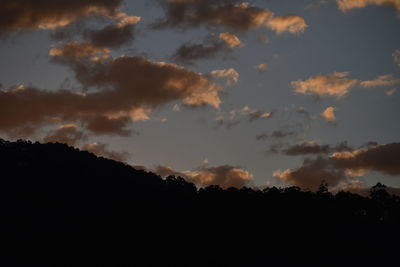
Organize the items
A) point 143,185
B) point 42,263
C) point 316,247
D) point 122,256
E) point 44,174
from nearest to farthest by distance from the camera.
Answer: point 42,263 < point 122,256 < point 316,247 < point 44,174 < point 143,185

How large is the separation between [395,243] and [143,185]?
2473 inches

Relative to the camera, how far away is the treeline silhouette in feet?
283

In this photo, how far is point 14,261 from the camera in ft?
259

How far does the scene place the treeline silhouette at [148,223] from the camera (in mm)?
86250

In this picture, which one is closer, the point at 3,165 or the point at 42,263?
the point at 42,263

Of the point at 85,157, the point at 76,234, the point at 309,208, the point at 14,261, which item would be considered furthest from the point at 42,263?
the point at 309,208

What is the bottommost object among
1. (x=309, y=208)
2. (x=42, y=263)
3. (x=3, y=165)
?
(x=42, y=263)

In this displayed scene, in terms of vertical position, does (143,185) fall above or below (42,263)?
above

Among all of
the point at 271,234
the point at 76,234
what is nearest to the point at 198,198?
the point at 271,234

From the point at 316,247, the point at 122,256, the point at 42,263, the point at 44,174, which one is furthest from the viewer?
the point at 44,174

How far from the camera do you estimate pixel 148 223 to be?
9800 centimetres

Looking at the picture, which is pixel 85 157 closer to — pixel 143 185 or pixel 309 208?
pixel 143 185

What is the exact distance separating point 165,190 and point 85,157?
2443 cm

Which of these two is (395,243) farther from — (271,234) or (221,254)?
(221,254)
